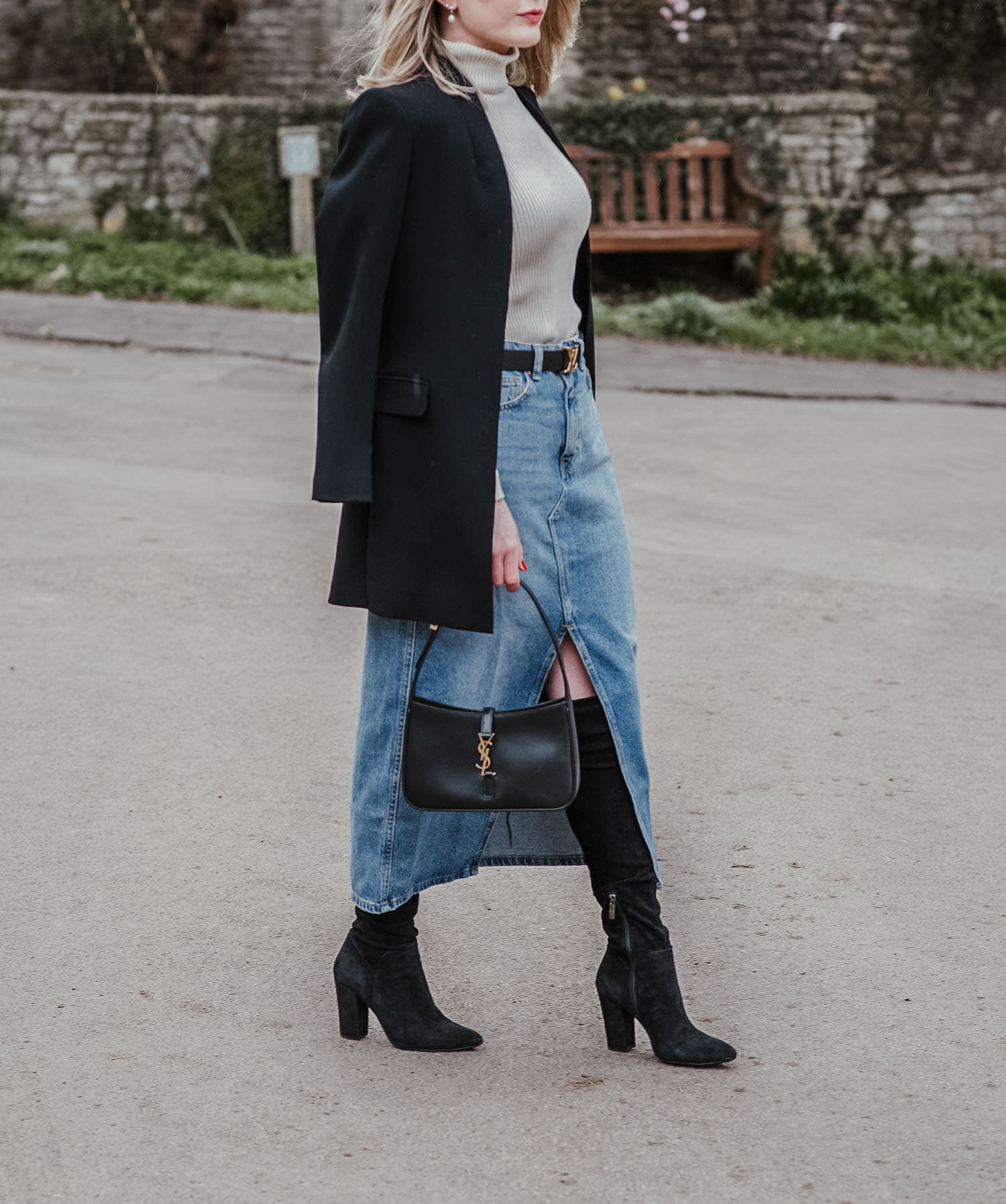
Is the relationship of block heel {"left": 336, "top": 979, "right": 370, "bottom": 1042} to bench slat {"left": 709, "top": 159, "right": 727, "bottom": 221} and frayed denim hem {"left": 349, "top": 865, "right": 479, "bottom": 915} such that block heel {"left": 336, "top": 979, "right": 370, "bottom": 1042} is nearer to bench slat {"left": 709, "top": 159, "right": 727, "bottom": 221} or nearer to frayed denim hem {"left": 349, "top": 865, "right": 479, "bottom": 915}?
frayed denim hem {"left": 349, "top": 865, "right": 479, "bottom": 915}

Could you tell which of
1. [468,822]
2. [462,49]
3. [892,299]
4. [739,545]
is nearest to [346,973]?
[468,822]

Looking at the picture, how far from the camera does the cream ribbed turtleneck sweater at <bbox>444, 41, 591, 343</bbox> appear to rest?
257 cm

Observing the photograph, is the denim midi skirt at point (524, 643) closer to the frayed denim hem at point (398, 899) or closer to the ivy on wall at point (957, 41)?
the frayed denim hem at point (398, 899)

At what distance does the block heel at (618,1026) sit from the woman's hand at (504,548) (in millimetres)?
745

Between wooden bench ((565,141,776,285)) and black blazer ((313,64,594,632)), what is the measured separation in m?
11.9

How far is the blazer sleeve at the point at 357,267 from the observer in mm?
2469

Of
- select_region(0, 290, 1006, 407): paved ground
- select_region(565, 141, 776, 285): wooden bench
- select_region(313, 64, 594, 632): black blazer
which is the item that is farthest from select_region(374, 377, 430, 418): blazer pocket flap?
select_region(565, 141, 776, 285): wooden bench

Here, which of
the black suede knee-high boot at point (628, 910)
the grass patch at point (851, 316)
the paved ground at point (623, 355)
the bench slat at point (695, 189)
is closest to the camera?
the black suede knee-high boot at point (628, 910)

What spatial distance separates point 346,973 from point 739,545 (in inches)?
155

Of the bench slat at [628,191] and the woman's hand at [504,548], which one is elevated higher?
the bench slat at [628,191]

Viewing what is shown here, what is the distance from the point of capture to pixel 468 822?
2.78 m

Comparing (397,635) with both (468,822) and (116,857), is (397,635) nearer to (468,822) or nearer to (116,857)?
(468,822)

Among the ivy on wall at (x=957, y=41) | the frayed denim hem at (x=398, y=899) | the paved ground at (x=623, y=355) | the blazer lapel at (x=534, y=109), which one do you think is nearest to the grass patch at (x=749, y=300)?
the paved ground at (x=623, y=355)

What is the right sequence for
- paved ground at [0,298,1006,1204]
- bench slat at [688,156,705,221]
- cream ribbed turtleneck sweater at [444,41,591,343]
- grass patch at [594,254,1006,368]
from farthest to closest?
bench slat at [688,156,705,221] → grass patch at [594,254,1006,368] → cream ribbed turtleneck sweater at [444,41,591,343] → paved ground at [0,298,1006,1204]
